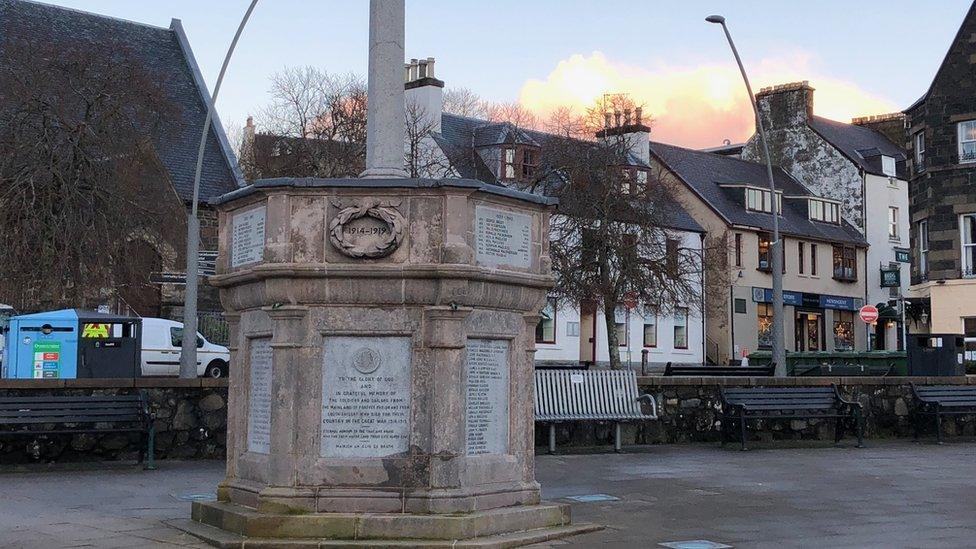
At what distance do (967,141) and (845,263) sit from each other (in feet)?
84.6

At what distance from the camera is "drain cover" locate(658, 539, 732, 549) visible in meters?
8.79

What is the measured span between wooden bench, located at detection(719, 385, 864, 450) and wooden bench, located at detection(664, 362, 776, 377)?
6915 millimetres

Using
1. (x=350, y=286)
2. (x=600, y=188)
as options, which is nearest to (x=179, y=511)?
(x=350, y=286)

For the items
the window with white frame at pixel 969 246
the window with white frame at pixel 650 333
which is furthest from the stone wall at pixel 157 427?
the window with white frame at pixel 650 333

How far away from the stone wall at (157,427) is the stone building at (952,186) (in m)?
29.1

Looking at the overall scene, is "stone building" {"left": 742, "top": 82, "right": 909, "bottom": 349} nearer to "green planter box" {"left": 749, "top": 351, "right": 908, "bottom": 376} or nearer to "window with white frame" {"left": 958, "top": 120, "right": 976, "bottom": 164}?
"window with white frame" {"left": 958, "top": 120, "right": 976, "bottom": 164}

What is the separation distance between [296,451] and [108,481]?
15.9ft

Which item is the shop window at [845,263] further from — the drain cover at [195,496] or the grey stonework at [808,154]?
the drain cover at [195,496]

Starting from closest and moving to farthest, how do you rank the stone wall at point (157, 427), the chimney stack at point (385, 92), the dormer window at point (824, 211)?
Result: the chimney stack at point (385, 92) → the stone wall at point (157, 427) → the dormer window at point (824, 211)

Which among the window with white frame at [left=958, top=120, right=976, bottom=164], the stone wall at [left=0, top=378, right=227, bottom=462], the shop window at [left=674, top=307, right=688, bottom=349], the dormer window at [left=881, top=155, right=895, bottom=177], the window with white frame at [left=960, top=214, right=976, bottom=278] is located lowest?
the stone wall at [left=0, top=378, right=227, bottom=462]

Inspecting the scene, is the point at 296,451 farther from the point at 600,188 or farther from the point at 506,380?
the point at 600,188

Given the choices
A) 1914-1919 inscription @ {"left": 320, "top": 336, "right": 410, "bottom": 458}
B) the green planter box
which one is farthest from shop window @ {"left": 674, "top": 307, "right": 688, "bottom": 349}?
1914-1919 inscription @ {"left": 320, "top": 336, "right": 410, "bottom": 458}

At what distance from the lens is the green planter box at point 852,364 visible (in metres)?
31.8

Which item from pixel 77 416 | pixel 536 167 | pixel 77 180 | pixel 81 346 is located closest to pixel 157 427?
pixel 77 416
